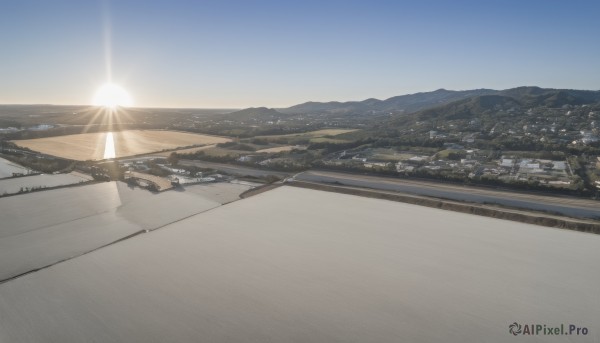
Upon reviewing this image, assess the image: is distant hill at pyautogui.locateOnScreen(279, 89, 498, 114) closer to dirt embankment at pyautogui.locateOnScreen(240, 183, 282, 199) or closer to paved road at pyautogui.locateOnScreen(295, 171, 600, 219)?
paved road at pyautogui.locateOnScreen(295, 171, 600, 219)

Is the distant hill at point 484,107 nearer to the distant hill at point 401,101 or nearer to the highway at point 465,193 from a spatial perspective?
the highway at point 465,193

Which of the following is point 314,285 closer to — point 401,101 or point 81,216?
point 81,216

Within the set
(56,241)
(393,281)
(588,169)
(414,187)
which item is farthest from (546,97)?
(56,241)

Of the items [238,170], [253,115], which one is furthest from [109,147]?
[253,115]

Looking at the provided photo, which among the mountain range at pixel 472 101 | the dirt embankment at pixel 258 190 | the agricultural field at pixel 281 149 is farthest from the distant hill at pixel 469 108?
the dirt embankment at pixel 258 190

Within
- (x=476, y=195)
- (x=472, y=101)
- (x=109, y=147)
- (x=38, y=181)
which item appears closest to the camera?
(x=476, y=195)

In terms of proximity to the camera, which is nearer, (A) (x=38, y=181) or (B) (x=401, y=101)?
(A) (x=38, y=181)

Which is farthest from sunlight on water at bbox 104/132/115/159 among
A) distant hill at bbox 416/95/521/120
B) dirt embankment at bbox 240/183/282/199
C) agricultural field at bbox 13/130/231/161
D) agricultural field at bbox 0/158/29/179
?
distant hill at bbox 416/95/521/120
